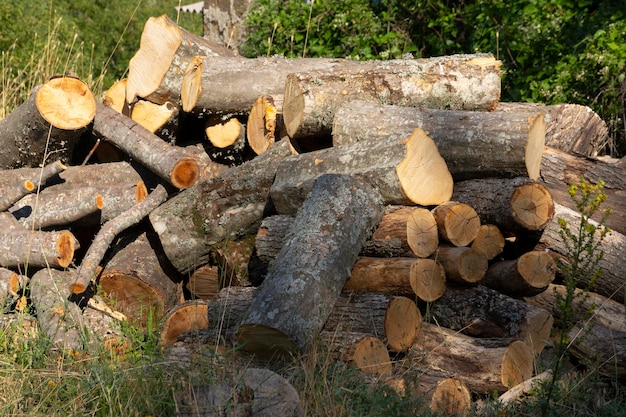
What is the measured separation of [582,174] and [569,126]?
697 millimetres

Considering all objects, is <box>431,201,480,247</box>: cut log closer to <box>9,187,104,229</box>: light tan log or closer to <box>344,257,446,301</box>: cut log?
<box>344,257,446,301</box>: cut log

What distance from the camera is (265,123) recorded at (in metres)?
6.04

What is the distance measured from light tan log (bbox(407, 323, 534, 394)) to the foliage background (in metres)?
3.84

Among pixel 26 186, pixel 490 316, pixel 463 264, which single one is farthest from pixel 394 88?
pixel 26 186

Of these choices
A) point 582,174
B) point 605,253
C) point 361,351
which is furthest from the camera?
point 582,174

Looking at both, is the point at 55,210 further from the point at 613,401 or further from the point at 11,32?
the point at 11,32

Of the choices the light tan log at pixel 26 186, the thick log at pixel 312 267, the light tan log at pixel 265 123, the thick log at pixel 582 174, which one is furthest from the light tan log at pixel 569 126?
the light tan log at pixel 26 186

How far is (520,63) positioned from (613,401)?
16.6ft

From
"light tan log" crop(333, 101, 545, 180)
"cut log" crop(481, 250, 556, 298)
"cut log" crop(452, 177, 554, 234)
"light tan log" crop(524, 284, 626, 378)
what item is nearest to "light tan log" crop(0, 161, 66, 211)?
"light tan log" crop(333, 101, 545, 180)

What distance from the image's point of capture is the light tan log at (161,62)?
6.40 meters

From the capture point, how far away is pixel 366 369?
14.3 ft

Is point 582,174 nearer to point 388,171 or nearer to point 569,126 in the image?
point 569,126

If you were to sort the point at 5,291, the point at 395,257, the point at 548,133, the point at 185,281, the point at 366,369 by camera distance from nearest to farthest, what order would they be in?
the point at 366,369
the point at 395,257
the point at 5,291
the point at 185,281
the point at 548,133

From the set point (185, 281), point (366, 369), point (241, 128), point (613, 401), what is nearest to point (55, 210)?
point (185, 281)
